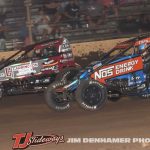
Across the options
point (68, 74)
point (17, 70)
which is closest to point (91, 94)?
point (68, 74)

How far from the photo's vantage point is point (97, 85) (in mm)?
8805

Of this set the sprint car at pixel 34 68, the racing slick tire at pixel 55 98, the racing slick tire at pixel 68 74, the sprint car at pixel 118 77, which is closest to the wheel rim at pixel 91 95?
the sprint car at pixel 118 77

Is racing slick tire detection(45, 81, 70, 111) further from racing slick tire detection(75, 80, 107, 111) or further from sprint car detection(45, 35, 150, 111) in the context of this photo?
racing slick tire detection(75, 80, 107, 111)

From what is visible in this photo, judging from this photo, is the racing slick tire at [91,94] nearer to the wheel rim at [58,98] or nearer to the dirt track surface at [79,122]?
the dirt track surface at [79,122]

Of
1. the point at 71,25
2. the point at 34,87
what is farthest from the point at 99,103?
the point at 71,25

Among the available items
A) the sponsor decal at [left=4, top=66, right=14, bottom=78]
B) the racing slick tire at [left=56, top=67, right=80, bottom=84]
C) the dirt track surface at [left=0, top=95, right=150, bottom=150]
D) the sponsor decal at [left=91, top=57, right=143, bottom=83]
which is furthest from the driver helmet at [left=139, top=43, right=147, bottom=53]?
the sponsor decal at [left=4, top=66, right=14, bottom=78]

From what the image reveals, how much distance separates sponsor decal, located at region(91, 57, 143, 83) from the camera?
899 centimetres

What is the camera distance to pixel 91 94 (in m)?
8.83

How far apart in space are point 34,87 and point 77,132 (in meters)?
3.63

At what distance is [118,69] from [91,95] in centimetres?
70

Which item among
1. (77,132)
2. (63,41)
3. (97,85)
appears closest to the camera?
(77,132)

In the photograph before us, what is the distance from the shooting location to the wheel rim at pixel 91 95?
8805mm

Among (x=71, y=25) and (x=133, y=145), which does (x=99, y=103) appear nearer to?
(x=133, y=145)

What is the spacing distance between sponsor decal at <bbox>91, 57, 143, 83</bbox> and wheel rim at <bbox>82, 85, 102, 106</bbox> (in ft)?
0.92
